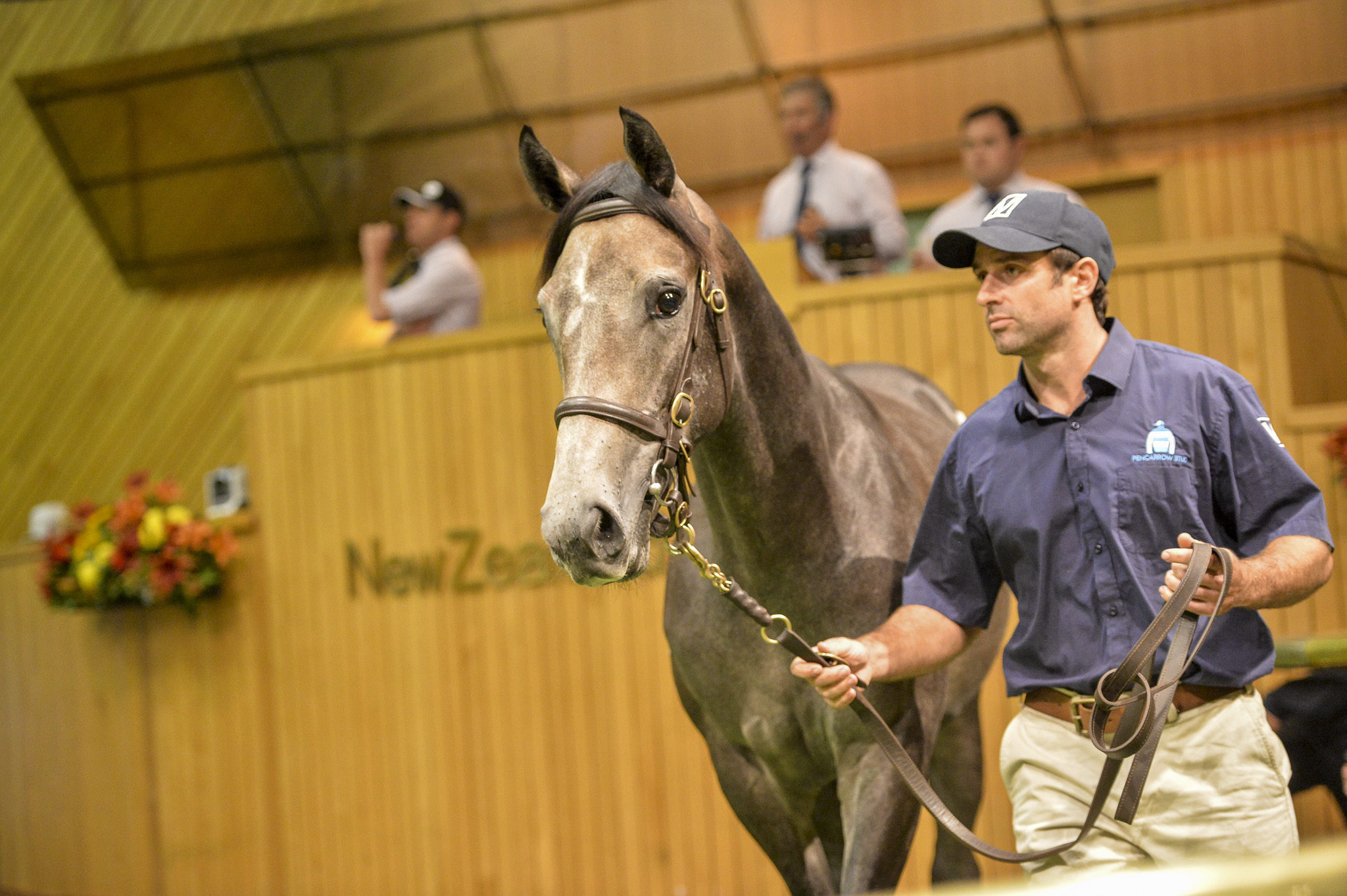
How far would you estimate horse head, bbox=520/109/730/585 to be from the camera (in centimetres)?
179

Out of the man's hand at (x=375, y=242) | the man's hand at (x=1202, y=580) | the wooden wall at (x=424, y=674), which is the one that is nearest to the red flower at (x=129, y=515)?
the wooden wall at (x=424, y=674)

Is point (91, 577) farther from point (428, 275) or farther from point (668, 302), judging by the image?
point (668, 302)

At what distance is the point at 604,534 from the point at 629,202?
0.60m

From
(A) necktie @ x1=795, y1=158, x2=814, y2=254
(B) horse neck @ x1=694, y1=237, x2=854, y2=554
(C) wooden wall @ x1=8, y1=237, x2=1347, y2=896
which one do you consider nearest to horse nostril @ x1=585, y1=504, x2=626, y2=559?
(B) horse neck @ x1=694, y1=237, x2=854, y2=554

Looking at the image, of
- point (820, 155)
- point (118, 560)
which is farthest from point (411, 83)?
point (118, 560)

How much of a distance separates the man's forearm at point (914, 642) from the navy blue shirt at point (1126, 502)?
0.37 feet

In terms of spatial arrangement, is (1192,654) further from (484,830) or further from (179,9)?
(179,9)

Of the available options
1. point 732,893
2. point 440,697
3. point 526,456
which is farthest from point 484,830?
point 526,456

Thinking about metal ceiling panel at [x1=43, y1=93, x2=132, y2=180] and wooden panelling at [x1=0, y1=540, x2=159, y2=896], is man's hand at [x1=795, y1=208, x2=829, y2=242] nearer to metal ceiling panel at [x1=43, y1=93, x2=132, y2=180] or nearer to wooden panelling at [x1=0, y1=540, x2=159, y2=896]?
wooden panelling at [x1=0, y1=540, x2=159, y2=896]

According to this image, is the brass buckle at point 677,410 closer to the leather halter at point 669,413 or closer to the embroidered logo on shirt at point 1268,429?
the leather halter at point 669,413

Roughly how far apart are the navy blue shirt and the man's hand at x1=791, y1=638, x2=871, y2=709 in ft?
0.93

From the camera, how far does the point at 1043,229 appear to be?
201cm

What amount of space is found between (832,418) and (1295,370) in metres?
2.45

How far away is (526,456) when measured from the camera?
5000 mm
